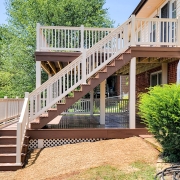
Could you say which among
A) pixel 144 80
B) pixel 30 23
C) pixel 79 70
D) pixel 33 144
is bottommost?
pixel 33 144

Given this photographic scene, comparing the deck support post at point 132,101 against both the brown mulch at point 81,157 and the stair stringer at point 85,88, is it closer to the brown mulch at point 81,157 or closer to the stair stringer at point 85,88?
the stair stringer at point 85,88

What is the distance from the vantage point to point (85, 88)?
26.8 feet

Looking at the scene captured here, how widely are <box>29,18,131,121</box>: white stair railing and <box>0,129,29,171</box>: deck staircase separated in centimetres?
99

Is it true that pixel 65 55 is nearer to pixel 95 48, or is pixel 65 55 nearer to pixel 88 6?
pixel 95 48

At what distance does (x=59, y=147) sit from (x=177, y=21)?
606cm

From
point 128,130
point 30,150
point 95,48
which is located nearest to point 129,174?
point 128,130

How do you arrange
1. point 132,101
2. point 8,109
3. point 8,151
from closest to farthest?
1. point 8,151
2. point 132,101
3. point 8,109

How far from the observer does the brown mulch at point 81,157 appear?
559cm

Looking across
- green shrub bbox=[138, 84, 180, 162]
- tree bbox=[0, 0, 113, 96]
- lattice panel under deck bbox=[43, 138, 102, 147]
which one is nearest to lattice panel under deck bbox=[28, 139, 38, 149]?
lattice panel under deck bbox=[43, 138, 102, 147]

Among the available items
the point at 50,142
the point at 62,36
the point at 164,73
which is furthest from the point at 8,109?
the point at 164,73

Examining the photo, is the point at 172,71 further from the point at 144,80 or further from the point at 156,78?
the point at 144,80

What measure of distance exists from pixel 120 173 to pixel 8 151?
3.32 metres

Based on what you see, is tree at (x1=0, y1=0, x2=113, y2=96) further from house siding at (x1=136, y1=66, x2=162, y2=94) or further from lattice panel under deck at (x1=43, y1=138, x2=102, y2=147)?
lattice panel under deck at (x1=43, y1=138, x2=102, y2=147)

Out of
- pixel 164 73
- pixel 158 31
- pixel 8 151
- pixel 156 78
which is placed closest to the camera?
pixel 8 151
